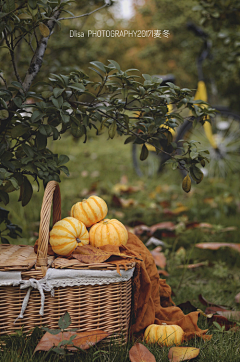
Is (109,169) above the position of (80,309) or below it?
above

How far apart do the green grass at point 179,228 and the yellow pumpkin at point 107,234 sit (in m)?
0.38

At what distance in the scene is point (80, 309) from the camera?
1152mm

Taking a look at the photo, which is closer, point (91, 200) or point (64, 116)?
point (64, 116)

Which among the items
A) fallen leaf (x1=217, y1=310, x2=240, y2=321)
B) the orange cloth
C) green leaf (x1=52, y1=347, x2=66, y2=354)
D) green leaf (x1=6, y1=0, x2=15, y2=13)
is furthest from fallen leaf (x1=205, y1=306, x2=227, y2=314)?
green leaf (x1=6, y1=0, x2=15, y2=13)

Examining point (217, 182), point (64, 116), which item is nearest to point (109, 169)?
point (217, 182)

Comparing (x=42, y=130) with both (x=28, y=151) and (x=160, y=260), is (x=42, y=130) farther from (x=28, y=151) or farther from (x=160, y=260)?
(x=160, y=260)

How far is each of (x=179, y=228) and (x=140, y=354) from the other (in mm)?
1003

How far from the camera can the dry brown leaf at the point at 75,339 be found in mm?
1042

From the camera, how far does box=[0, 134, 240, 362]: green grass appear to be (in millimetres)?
1117

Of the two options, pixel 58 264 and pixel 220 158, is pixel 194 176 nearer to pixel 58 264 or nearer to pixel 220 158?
pixel 58 264

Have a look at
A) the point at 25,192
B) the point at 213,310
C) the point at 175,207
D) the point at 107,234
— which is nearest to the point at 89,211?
the point at 107,234

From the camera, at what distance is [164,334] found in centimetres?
121

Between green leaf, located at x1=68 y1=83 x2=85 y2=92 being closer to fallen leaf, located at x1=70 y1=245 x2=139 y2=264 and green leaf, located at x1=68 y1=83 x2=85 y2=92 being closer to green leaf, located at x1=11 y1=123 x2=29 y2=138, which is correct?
green leaf, located at x1=11 y1=123 x2=29 y2=138

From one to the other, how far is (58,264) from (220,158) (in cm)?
293
